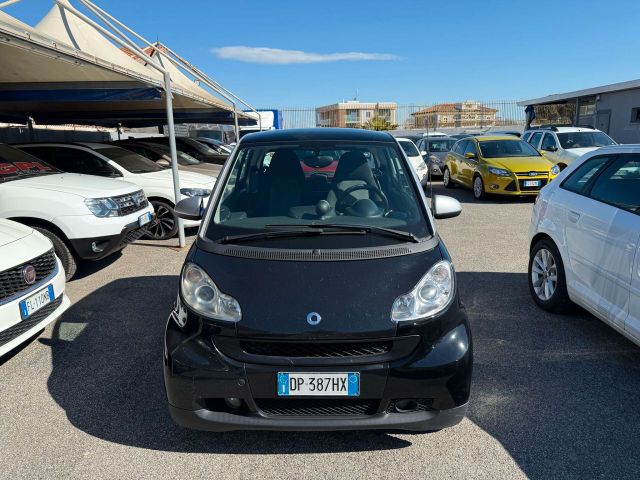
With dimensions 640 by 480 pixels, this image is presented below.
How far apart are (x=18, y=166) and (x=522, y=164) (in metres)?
10.1

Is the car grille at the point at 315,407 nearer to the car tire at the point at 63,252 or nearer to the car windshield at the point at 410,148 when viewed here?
the car tire at the point at 63,252

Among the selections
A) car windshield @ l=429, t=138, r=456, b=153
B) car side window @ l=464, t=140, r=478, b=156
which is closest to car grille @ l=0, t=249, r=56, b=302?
car side window @ l=464, t=140, r=478, b=156

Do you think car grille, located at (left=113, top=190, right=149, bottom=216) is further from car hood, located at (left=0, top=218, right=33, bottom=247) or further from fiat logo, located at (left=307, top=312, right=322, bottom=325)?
fiat logo, located at (left=307, top=312, right=322, bottom=325)

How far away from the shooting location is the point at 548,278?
456cm

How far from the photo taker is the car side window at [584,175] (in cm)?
419

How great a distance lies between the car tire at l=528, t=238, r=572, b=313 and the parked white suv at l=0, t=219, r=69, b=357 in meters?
4.26

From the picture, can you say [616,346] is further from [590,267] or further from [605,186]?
[605,186]

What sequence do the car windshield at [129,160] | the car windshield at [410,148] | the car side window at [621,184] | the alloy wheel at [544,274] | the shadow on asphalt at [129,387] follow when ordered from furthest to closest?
the car windshield at [410,148] → the car windshield at [129,160] → the alloy wheel at [544,274] → the car side window at [621,184] → the shadow on asphalt at [129,387]

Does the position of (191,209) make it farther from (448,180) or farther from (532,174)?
(448,180)

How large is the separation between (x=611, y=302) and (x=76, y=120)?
1583 cm

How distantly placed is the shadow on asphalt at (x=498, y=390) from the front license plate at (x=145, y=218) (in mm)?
1662

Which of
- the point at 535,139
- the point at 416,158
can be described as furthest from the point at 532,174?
the point at 535,139

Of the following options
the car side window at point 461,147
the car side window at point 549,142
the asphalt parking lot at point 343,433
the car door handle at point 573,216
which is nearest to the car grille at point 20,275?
the asphalt parking lot at point 343,433

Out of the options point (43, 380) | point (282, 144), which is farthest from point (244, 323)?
point (43, 380)
